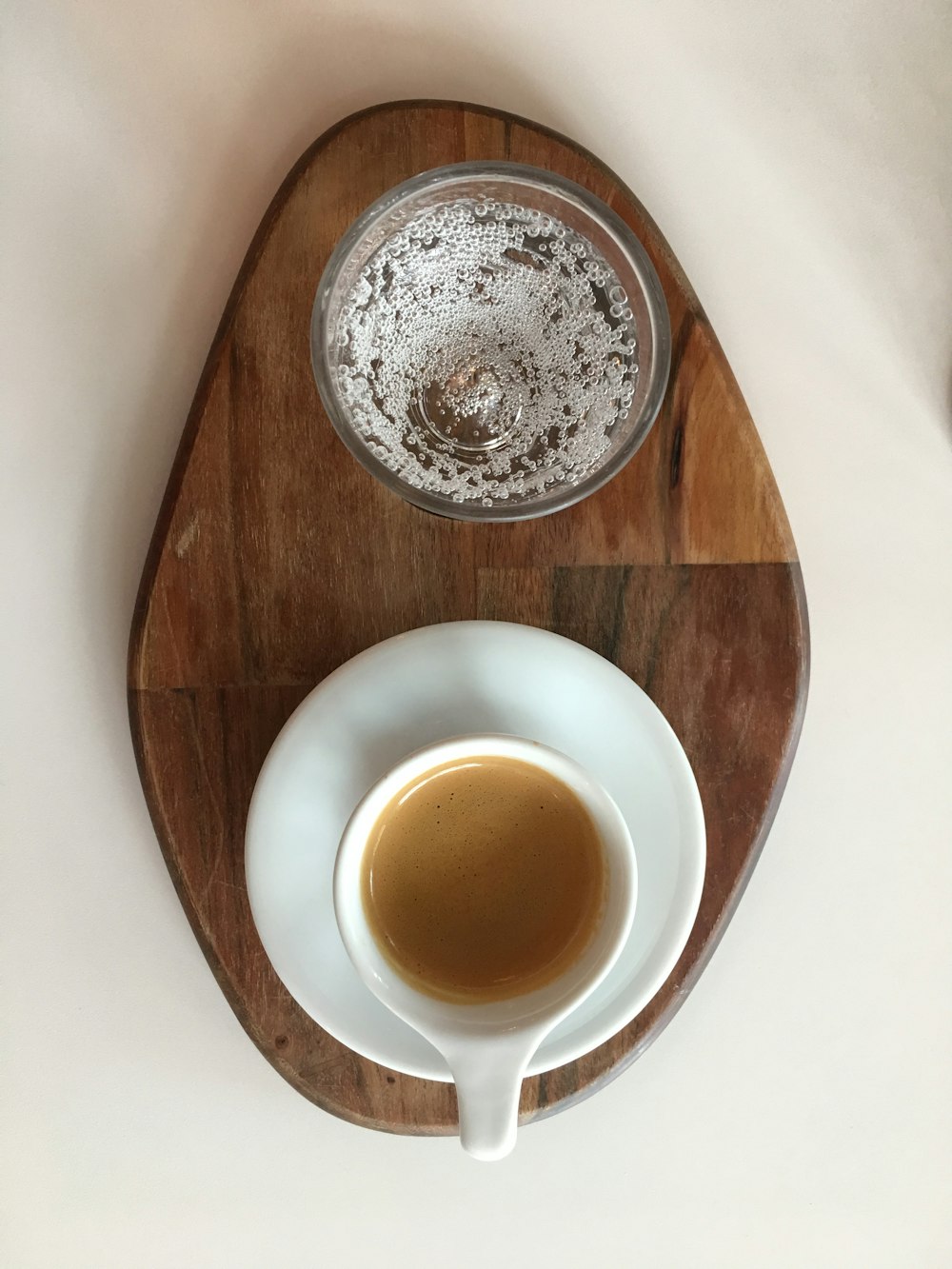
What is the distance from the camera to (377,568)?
2.44ft

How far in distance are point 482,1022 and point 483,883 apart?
10 centimetres

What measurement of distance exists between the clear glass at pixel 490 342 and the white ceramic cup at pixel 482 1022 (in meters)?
0.21

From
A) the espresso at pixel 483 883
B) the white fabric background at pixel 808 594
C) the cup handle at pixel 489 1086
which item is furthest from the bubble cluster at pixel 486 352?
the cup handle at pixel 489 1086

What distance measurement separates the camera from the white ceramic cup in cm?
61

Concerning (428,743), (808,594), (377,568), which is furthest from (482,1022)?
(808,594)

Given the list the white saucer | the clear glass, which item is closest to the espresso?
the white saucer

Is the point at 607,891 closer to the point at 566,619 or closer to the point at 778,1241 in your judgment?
the point at 566,619

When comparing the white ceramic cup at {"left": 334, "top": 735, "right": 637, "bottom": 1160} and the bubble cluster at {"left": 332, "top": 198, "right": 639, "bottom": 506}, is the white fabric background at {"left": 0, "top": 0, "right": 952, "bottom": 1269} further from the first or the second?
the white ceramic cup at {"left": 334, "top": 735, "right": 637, "bottom": 1160}

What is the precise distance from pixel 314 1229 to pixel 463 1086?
44 cm

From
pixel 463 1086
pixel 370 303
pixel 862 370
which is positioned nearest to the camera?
pixel 463 1086

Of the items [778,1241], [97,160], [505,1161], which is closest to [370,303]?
[97,160]

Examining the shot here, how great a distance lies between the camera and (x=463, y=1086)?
629 millimetres

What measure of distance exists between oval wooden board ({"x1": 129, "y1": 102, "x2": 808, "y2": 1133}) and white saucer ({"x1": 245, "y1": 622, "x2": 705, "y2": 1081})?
65mm

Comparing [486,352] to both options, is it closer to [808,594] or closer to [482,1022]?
[808,594]
